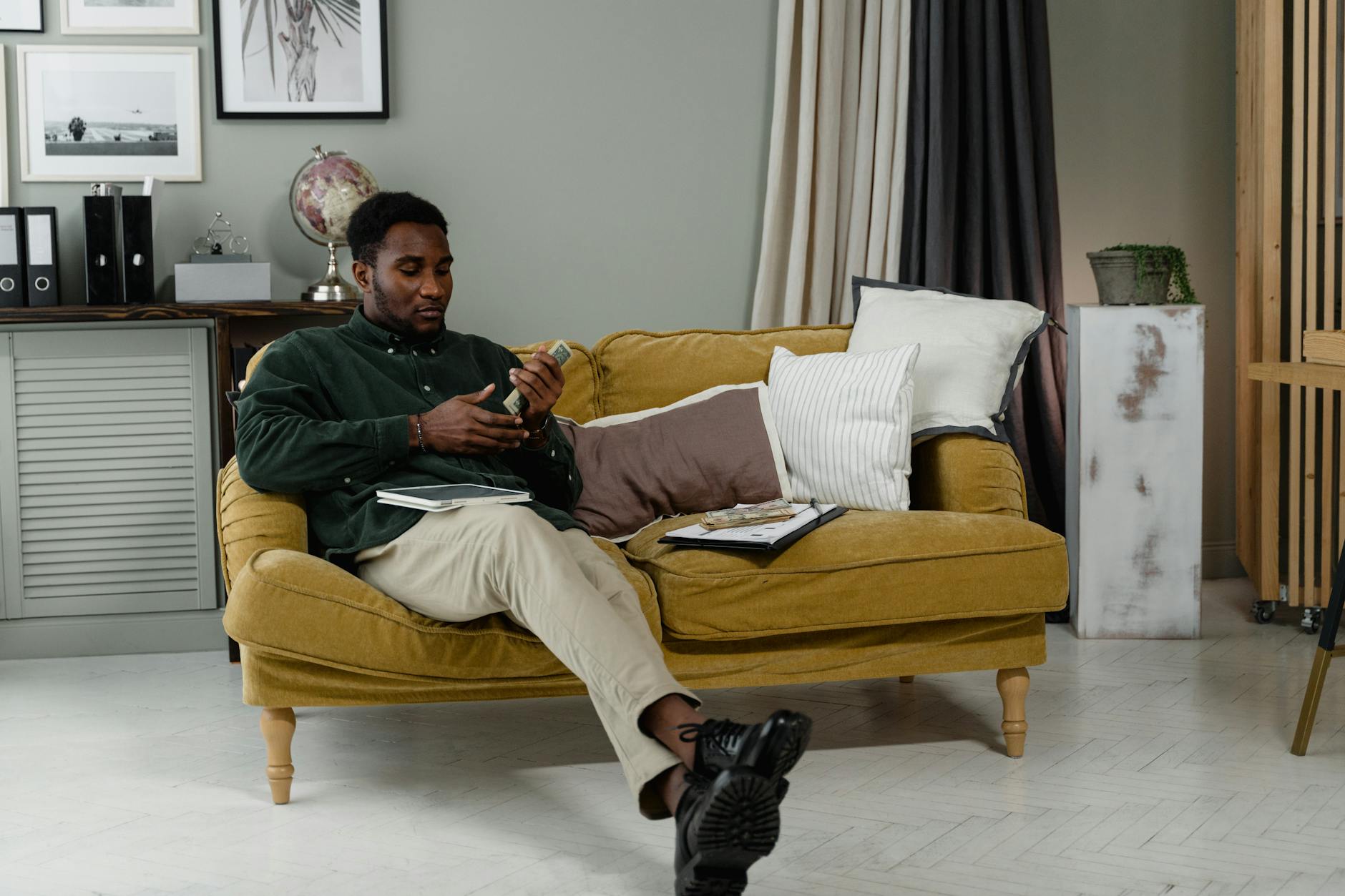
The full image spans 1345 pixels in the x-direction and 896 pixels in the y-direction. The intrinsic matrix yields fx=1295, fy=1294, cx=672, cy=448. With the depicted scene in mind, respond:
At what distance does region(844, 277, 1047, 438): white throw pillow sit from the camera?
292 cm

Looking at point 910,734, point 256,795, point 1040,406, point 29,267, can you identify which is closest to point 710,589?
point 910,734

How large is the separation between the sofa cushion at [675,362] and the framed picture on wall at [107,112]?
147 centimetres

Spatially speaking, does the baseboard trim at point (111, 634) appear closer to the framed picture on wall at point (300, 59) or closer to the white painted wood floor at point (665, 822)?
the white painted wood floor at point (665, 822)

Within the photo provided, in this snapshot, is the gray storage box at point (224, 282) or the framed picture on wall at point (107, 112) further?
the framed picture on wall at point (107, 112)

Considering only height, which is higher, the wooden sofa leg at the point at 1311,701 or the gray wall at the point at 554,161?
the gray wall at the point at 554,161

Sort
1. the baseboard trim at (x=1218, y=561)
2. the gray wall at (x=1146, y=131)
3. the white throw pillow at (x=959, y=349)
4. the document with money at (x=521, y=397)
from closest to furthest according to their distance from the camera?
the document with money at (x=521, y=397) → the white throw pillow at (x=959, y=349) → the gray wall at (x=1146, y=131) → the baseboard trim at (x=1218, y=561)

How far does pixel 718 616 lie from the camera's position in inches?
95.3

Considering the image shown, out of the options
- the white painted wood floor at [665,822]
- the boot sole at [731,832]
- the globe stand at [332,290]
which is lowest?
the white painted wood floor at [665,822]

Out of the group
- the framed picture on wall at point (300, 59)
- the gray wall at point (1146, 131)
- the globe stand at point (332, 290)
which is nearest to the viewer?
the globe stand at point (332, 290)

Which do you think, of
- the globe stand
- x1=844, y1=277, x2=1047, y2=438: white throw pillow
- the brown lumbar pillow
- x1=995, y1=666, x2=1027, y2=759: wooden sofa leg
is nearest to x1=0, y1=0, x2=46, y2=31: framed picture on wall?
the globe stand

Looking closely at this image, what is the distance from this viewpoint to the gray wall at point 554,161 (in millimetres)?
3734

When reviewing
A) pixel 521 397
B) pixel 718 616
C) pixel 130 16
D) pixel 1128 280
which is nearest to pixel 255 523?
pixel 521 397

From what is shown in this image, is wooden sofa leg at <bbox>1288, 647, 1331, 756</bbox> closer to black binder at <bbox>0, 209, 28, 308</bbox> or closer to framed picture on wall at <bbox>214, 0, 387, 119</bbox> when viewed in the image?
framed picture on wall at <bbox>214, 0, 387, 119</bbox>

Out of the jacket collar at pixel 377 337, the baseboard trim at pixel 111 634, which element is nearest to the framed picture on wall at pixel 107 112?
the baseboard trim at pixel 111 634
